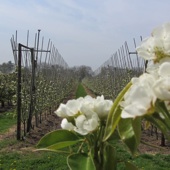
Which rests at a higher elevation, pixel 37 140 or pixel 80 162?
pixel 80 162

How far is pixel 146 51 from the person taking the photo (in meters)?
0.68

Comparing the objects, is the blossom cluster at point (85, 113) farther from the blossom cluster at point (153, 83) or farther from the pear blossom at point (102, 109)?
the blossom cluster at point (153, 83)

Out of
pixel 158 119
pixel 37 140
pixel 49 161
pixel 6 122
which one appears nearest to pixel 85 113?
pixel 158 119

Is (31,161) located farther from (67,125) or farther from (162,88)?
(162,88)

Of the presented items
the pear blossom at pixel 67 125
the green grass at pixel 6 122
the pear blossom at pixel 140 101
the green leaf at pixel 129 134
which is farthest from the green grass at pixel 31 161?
the pear blossom at pixel 140 101

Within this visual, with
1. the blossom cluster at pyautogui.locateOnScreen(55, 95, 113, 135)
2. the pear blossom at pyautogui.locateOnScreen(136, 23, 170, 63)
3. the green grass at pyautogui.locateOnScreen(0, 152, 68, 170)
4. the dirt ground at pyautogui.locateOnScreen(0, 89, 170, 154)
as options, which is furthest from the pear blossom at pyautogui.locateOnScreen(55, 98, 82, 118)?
the dirt ground at pyautogui.locateOnScreen(0, 89, 170, 154)

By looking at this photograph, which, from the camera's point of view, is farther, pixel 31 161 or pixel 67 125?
pixel 31 161

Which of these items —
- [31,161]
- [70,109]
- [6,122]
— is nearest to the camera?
[70,109]

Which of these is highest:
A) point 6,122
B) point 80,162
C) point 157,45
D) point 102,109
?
point 157,45

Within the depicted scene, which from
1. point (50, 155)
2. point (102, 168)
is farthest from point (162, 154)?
point (102, 168)

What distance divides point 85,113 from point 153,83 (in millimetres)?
223

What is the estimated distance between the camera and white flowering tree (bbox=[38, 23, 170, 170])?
0.59 m

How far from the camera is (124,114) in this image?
600mm

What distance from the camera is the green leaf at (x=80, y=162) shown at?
733 mm
